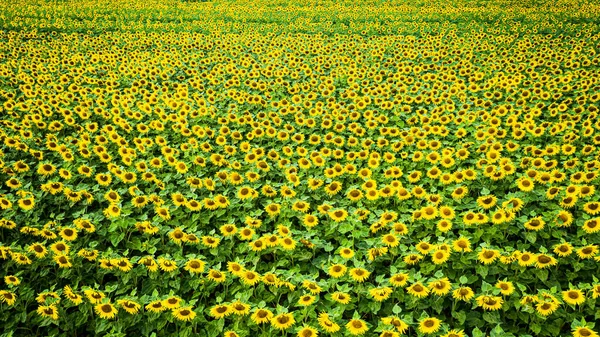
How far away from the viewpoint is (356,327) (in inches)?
127

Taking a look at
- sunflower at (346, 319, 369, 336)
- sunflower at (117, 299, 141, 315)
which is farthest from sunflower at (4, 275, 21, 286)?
sunflower at (346, 319, 369, 336)

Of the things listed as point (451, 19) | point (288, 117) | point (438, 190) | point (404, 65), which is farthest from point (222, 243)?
point (451, 19)

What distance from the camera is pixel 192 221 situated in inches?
181

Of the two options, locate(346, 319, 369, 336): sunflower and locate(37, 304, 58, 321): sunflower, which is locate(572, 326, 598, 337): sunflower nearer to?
locate(346, 319, 369, 336): sunflower

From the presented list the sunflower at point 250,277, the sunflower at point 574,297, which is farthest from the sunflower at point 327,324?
the sunflower at point 574,297

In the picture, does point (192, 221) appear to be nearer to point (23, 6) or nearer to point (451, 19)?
point (451, 19)

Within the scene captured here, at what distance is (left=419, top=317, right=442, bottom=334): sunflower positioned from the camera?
3.13m

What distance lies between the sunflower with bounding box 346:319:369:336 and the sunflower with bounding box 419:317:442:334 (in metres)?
0.45

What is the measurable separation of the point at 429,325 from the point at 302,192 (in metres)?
2.50

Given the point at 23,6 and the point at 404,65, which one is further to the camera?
the point at 23,6

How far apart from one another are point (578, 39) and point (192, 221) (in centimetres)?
1223

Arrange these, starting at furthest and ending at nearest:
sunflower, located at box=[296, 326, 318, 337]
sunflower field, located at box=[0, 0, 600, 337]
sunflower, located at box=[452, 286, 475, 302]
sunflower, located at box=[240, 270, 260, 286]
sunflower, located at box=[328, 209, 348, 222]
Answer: sunflower, located at box=[328, 209, 348, 222] → sunflower, located at box=[240, 270, 260, 286] → sunflower field, located at box=[0, 0, 600, 337] → sunflower, located at box=[452, 286, 475, 302] → sunflower, located at box=[296, 326, 318, 337]

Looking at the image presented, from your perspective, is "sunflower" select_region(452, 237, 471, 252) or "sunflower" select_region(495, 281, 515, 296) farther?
"sunflower" select_region(452, 237, 471, 252)

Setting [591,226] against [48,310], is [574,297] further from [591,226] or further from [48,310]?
[48,310]
